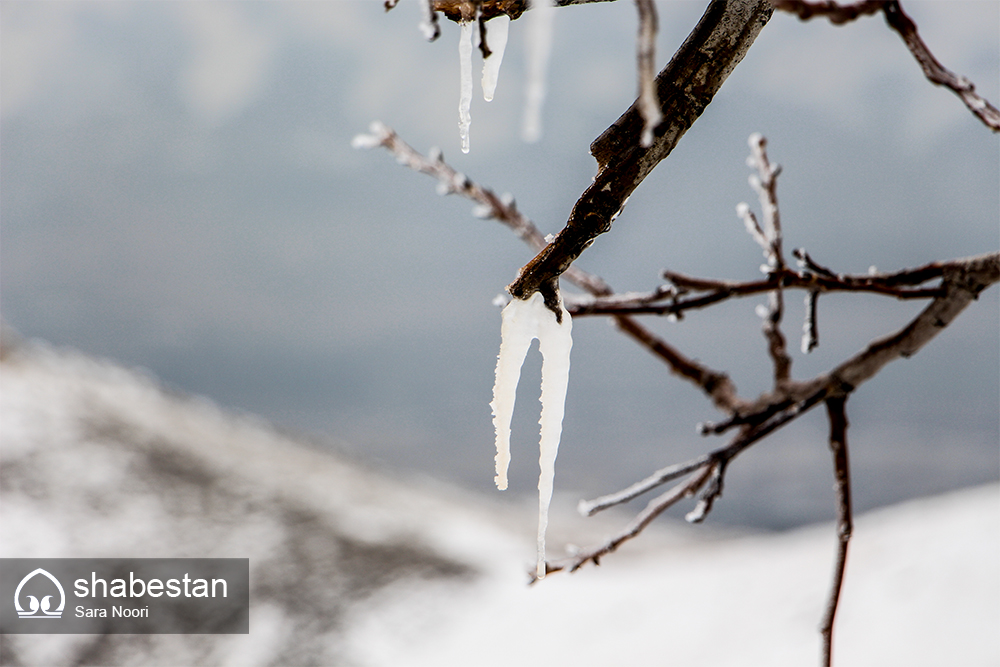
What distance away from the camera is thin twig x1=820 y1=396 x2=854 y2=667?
1.30 metres

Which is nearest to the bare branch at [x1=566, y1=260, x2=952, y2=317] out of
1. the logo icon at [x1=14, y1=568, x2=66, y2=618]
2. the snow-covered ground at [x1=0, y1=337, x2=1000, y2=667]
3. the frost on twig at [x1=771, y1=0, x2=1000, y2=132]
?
the frost on twig at [x1=771, y1=0, x2=1000, y2=132]

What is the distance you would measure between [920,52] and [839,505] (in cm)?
100

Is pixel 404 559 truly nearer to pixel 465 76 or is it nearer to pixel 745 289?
pixel 745 289

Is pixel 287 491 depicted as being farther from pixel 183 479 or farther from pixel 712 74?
pixel 712 74

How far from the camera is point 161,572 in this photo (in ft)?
16.5

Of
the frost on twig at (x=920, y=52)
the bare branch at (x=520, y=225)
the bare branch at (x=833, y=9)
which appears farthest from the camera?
the bare branch at (x=520, y=225)

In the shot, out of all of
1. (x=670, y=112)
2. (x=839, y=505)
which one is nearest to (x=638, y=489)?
(x=839, y=505)

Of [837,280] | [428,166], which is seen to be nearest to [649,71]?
[837,280]

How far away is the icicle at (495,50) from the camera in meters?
0.82

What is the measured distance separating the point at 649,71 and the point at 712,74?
375 millimetres

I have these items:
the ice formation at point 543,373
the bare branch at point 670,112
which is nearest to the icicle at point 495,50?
the bare branch at point 670,112

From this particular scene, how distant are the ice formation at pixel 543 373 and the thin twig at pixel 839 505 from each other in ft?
2.22

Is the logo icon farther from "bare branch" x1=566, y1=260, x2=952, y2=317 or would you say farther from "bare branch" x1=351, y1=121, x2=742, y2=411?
"bare branch" x1=566, y1=260, x2=952, y2=317

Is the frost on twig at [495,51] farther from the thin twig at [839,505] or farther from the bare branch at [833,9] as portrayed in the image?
the thin twig at [839,505]
